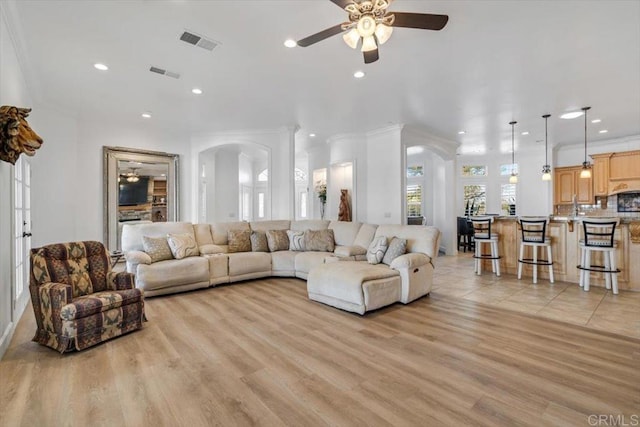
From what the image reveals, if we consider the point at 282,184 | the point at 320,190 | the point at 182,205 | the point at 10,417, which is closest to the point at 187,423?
the point at 10,417

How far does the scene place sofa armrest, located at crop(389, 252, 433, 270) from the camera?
378cm

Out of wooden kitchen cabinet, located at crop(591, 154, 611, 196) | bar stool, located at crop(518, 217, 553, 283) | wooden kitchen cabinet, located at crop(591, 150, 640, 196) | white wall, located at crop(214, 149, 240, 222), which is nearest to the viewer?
bar stool, located at crop(518, 217, 553, 283)

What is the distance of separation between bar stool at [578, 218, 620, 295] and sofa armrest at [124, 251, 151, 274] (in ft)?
20.6

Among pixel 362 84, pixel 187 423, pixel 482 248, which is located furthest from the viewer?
pixel 482 248

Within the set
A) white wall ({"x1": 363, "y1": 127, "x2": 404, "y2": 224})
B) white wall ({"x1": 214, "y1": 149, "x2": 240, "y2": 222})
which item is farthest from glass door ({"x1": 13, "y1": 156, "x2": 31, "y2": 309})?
white wall ({"x1": 363, "y1": 127, "x2": 404, "y2": 224})

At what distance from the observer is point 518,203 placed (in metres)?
9.30

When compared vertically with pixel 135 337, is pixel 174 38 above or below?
above

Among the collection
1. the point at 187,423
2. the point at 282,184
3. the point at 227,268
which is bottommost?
the point at 187,423

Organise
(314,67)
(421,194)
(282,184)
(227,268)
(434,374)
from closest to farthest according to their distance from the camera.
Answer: (434,374) → (314,67) → (227,268) → (282,184) → (421,194)

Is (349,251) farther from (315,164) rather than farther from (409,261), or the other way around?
(315,164)

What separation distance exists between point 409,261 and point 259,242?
279 centimetres

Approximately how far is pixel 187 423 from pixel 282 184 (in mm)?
5176

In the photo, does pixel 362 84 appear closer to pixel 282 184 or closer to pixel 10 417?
pixel 282 184

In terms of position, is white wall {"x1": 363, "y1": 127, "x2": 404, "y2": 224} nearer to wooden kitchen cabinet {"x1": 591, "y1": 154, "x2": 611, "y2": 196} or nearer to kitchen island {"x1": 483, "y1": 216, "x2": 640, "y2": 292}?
kitchen island {"x1": 483, "y1": 216, "x2": 640, "y2": 292}
